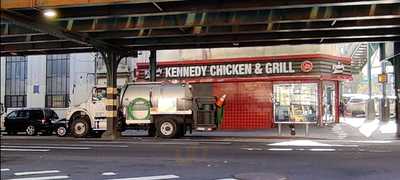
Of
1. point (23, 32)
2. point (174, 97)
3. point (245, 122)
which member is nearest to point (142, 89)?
point (174, 97)

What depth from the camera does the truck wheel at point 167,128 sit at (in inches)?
1001

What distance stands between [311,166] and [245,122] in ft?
62.9

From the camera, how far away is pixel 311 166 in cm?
1346

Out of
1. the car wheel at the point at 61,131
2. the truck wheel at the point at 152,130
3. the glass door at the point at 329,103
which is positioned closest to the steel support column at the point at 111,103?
the truck wheel at the point at 152,130

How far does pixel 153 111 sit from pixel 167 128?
1012 mm

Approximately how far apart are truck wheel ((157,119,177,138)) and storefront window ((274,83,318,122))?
17.7 ft

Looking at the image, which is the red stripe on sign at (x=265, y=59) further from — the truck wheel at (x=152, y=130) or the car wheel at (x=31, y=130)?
the car wheel at (x=31, y=130)

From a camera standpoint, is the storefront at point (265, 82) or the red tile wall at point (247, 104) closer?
the storefront at point (265, 82)

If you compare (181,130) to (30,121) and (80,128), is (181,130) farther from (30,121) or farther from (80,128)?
(30,121)

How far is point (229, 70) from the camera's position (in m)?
33.0

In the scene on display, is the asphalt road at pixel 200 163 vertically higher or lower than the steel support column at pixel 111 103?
lower

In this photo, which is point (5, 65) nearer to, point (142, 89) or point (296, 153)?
point (142, 89)

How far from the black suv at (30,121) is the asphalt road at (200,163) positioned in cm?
1070

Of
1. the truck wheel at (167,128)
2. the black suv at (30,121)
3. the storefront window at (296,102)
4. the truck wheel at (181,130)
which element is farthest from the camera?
the black suv at (30,121)
